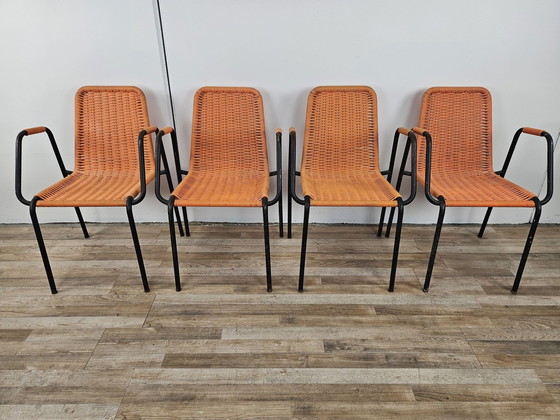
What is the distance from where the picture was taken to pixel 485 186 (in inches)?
69.2

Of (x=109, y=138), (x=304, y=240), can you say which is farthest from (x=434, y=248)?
(x=109, y=138)

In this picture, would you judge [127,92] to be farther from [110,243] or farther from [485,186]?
[485,186]

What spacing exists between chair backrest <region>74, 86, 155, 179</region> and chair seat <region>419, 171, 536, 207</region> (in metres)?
1.46

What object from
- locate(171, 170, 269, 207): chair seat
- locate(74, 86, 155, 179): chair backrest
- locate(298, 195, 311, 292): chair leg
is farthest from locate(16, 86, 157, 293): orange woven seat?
locate(298, 195, 311, 292): chair leg

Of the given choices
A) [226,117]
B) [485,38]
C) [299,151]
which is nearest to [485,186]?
[485,38]

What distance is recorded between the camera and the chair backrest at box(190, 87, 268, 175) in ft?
6.24

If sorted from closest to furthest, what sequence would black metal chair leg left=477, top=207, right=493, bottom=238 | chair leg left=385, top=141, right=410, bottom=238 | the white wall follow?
the white wall < chair leg left=385, top=141, right=410, bottom=238 < black metal chair leg left=477, top=207, right=493, bottom=238

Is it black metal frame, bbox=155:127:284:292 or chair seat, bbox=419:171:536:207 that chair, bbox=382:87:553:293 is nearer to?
chair seat, bbox=419:171:536:207

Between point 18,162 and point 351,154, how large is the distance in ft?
5.24

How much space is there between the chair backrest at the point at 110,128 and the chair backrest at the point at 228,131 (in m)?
0.26

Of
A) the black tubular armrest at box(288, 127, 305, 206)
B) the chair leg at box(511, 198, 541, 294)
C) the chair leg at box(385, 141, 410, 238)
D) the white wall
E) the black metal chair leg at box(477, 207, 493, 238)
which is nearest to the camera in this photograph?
the chair leg at box(511, 198, 541, 294)

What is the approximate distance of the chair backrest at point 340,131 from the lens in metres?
1.89

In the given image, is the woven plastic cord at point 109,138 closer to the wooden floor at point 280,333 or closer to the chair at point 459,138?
the wooden floor at point 280,333

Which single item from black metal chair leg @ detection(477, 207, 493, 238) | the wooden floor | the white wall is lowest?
the wooden floor
